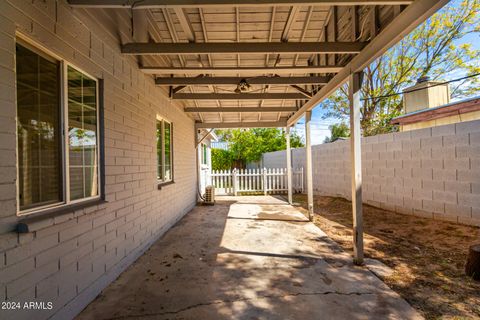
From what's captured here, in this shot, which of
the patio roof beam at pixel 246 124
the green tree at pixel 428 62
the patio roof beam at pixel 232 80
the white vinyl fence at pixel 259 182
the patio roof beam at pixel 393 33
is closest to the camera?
the patio roof beam at pixel 393 33

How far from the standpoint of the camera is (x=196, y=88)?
221 inches

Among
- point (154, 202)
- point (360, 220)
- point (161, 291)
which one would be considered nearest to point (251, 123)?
point (154, 202)

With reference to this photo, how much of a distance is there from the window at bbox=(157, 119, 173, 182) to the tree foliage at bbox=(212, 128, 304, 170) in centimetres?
1207

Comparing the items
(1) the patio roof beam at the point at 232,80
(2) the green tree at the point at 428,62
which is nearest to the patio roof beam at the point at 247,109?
(1) the patio roof beam at the point at 232,80

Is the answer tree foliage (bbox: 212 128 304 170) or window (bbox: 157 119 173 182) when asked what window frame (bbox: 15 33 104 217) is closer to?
window (bbox: 157 119 173 182)

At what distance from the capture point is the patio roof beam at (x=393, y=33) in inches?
83.3

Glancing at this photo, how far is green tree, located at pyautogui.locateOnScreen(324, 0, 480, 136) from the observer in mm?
10696

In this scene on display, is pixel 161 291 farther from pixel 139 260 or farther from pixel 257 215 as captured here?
pixel 257 215

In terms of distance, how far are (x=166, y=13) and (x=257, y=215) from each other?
5085 millimetres

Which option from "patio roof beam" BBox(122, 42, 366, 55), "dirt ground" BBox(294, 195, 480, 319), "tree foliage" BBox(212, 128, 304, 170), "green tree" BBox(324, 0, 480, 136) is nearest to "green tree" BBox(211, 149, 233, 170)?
"tree foliage" BBox(212, 128, 304, 170)

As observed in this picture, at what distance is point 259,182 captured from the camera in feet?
35.7

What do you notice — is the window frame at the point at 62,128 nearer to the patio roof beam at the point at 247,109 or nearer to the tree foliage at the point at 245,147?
the patio roof beam at the point at 247,109

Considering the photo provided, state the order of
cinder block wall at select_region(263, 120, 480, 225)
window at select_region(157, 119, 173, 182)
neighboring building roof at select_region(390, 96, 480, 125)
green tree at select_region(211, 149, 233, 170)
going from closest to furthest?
1. cinder block wall at select_region(263, 120, 480, 225)
2. window at select_region(157, 119, 173, 182)
3. neighboring building roof at select_region(390, 96, 480, 125)
4. green tree at select_region(211, 149, 233, 170)

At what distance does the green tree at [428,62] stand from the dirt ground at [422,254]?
6.76m
